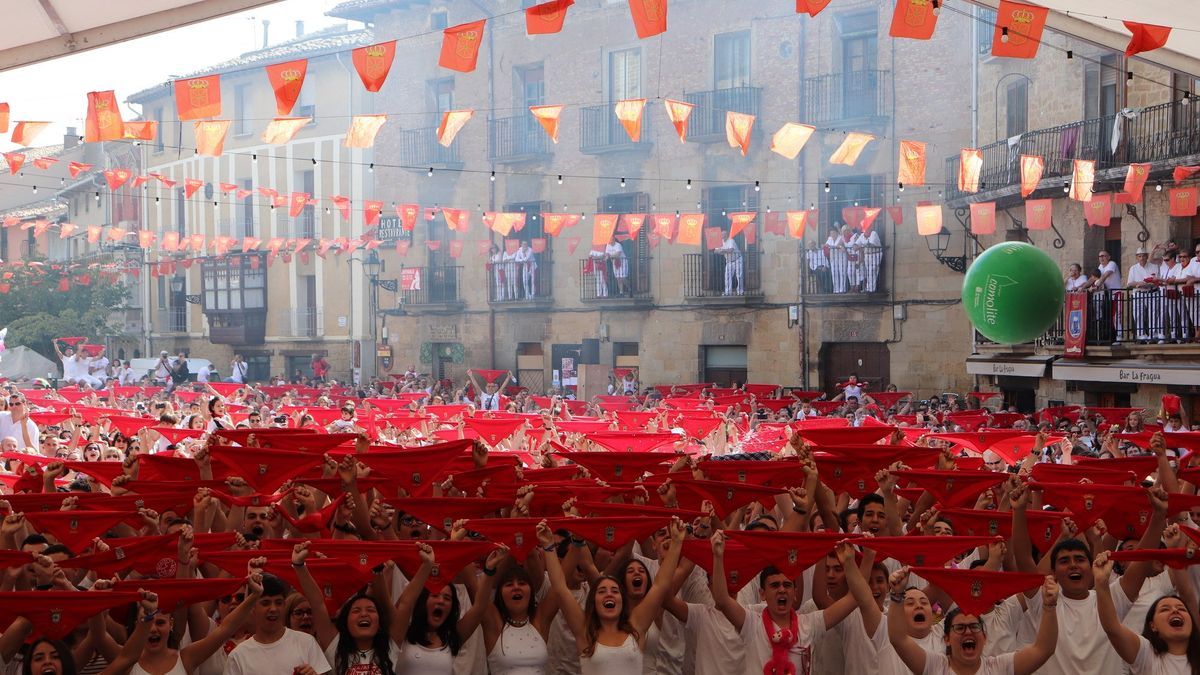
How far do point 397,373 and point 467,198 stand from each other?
555 centimetres

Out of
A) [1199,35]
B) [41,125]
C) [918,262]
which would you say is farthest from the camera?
[918,262]

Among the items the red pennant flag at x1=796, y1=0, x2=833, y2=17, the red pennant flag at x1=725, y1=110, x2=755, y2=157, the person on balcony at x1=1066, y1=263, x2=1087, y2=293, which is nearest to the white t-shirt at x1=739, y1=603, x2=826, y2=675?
the red pennant flag at x1=796, y1=0, x2=833, y2=17

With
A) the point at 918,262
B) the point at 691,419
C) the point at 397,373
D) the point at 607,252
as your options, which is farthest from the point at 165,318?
the point at 691,419

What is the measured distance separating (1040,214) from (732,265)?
9.18 metres

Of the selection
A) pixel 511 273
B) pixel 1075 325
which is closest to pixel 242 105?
pixel 511 273

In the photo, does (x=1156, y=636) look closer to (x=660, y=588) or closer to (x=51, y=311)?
(x=660, y=588)

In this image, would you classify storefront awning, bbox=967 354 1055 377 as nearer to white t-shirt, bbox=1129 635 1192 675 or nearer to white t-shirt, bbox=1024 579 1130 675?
white t-shirt, bbox=1024 579 1130 675

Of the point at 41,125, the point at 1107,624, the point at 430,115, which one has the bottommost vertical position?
the point at 1107,624

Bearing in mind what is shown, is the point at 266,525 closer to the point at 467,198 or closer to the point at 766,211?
the point at 766,211

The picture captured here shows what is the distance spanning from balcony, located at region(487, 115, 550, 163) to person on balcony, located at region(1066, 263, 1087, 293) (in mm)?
15560

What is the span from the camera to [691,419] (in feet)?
61.2

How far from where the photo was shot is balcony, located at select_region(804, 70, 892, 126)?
28.6 metres

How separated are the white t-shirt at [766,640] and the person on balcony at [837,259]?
22155 millimetres

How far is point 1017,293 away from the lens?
1414cm
